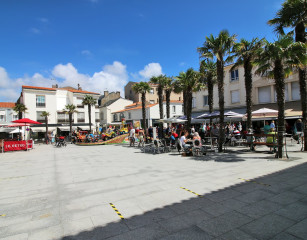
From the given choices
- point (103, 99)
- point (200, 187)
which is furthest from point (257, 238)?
point (103, 99)

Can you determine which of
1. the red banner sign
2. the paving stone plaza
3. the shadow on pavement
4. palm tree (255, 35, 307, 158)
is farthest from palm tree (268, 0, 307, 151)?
the red banner sign

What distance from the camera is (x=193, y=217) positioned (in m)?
3.46

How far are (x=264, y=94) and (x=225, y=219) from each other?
79.9ft

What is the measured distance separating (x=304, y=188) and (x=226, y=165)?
2.98 meters

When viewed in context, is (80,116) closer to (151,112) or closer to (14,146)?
(151,112)

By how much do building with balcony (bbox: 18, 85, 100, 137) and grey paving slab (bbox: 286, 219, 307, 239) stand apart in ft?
125

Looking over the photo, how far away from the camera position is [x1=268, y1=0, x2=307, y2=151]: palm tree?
894cm

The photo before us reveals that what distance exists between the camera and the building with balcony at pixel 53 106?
3562 centimetres

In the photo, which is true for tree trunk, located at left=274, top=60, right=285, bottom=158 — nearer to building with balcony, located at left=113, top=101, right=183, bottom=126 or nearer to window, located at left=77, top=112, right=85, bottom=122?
building with balcony, located at left=113, top=101, right=183, bottom=126

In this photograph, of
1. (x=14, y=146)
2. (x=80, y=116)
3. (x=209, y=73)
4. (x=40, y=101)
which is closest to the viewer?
(x=14, y=146)

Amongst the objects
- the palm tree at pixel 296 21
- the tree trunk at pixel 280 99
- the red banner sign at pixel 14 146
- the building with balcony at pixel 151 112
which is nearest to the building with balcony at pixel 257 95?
the building with balcony at pixel 151 112

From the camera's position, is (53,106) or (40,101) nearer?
(40,101)

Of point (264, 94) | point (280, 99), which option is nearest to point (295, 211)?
point (280, 99)

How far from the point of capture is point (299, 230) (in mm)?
2906
